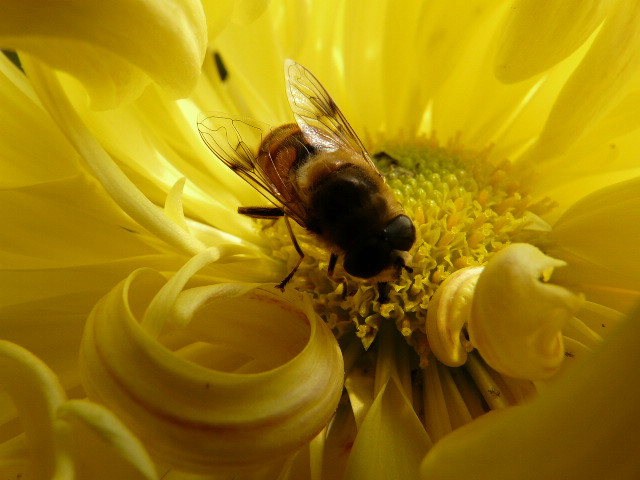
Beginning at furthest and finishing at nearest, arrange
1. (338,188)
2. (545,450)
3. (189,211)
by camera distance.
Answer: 1. (189,211)
2. (338,188)
3. (545,450)

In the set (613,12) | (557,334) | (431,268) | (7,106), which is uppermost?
(7,106)

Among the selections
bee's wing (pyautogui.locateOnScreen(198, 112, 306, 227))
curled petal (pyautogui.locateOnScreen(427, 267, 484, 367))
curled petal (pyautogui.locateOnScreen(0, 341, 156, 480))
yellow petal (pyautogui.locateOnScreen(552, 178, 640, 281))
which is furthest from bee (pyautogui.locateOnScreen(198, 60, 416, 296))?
curled petal (pyautogui.locateOnScreen(0, 341, 156, 480))

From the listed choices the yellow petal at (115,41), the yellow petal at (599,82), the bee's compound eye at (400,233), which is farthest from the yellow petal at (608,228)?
the yellow petal at (115,41)

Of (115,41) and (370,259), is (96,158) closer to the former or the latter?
(115,41)

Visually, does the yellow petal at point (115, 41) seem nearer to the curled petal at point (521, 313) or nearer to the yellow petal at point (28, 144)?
the yellow petal at point (28, 144)

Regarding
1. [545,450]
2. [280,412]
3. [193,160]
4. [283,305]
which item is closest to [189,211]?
[193,160]

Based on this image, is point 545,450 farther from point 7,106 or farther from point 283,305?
point 7,106
